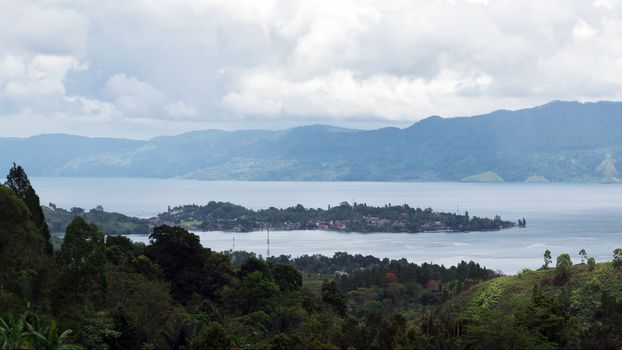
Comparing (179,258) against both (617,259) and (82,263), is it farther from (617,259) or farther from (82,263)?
(617,259)

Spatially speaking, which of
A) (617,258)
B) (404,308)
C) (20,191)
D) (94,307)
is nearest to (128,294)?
(94,307)

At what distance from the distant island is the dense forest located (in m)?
116

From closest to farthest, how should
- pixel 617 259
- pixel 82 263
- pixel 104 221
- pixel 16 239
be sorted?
pixel 82 263 → pixel 16 239 → pixel 617 259 → pixel 104 221

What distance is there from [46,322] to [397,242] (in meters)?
128

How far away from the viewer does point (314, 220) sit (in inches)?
7456

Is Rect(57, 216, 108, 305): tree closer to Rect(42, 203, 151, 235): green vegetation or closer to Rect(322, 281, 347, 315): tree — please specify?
Rect(322, 281, 347, 315): tree

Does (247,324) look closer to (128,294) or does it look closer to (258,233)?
(128,294)

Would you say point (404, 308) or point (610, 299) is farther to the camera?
point (404, 308)

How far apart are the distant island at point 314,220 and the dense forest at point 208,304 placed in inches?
4584

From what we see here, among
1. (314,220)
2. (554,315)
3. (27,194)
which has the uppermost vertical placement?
(314,220)

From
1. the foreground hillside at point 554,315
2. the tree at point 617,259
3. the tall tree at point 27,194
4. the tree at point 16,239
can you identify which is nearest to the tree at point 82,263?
the tree at point 16,239

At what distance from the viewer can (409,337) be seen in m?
27.3

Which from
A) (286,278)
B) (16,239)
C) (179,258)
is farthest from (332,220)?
(16,239)

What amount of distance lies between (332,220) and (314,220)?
175 inches
